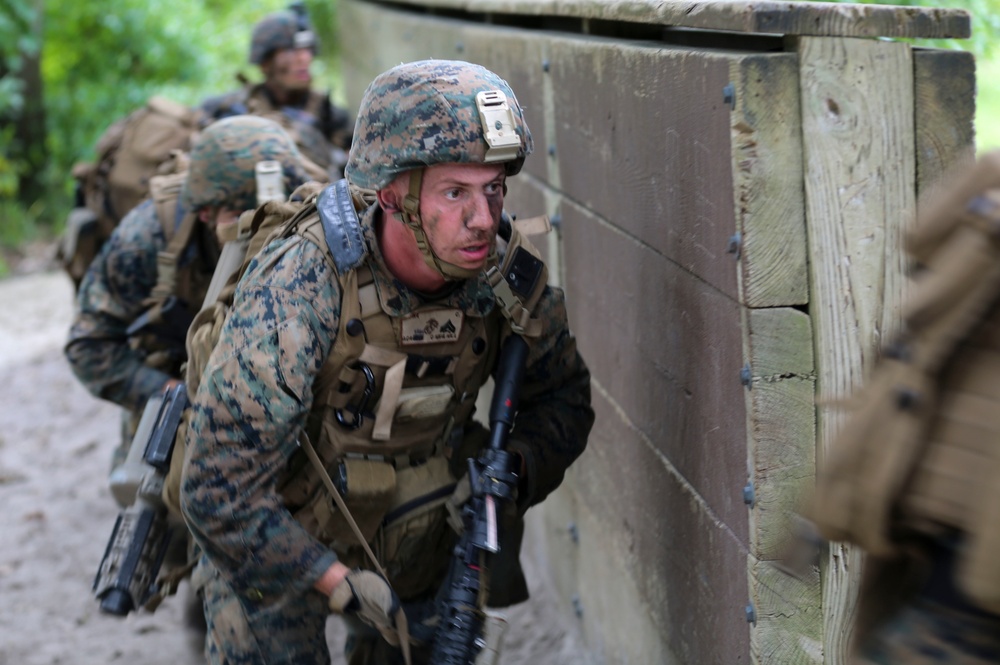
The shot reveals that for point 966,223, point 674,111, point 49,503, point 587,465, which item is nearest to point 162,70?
point 49,503

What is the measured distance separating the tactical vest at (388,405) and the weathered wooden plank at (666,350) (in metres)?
0.30

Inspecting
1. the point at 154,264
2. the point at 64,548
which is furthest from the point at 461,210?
the point at 64,548

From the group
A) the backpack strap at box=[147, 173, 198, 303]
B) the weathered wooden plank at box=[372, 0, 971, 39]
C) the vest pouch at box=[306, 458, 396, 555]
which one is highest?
the weathered wooden plank at box=[372, 0, 971, 39]

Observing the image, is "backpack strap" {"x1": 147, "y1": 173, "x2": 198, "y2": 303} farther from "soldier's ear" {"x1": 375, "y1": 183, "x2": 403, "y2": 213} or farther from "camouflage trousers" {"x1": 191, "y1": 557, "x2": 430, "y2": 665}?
"soldier's ear" {"x1": 375, "y1": 183, "x2": 403, "y2": 213}

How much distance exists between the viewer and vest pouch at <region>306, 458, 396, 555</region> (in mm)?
2816

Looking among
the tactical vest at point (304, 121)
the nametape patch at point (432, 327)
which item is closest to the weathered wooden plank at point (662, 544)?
the nametape patch at point (432, 327)

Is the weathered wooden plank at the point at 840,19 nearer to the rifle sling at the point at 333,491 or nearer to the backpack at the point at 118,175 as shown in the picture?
the rifle sling at the point at 333,491

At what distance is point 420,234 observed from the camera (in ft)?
8.86

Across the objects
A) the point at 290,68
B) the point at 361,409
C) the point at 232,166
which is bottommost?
the point at 361,409

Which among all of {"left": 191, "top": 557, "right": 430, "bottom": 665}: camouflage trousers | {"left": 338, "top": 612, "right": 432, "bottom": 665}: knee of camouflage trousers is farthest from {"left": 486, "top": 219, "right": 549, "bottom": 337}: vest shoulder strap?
{"left": 338, "top": 612, "right": 432, "bottom": 665}: knee of camouflage trousers

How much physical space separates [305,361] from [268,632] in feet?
2.19

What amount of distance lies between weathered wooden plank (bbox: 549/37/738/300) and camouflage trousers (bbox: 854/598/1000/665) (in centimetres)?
95

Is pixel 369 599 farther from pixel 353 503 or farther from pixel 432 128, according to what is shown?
pixel 432 128

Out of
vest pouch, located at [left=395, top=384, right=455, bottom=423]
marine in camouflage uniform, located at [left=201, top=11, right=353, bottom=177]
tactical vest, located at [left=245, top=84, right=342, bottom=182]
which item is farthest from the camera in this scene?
marine in camouflage uniform, located at [left=201, top=11, right=353, bottom=177]
